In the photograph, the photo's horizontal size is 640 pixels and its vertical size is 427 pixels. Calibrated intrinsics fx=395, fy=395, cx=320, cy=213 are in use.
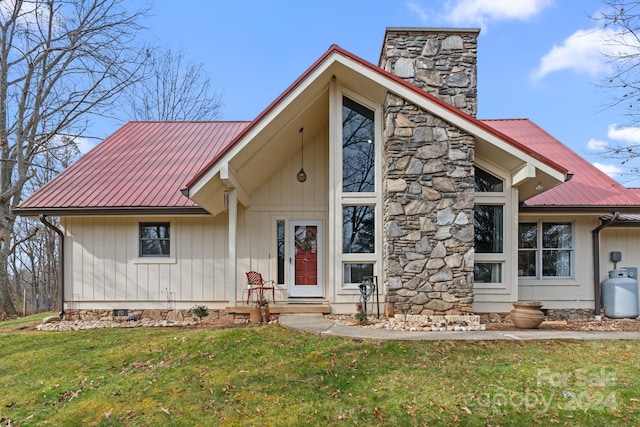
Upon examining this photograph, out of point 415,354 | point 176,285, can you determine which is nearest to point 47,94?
point 176,285

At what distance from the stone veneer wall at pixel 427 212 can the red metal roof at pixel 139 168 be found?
10.8 feet

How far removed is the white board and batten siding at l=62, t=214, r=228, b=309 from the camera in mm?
8953

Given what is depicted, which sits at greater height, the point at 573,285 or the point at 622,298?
the point at 573,285

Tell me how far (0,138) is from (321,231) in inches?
463

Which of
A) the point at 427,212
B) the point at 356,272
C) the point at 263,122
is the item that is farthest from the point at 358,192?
the point at 263,122

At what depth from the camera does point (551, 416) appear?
3879mm

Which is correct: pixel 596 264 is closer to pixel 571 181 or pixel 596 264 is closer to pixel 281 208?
pixel 571 181

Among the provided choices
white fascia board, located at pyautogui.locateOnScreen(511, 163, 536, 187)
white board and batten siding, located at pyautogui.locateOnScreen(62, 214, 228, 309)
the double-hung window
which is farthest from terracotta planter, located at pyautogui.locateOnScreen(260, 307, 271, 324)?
the double-hung window

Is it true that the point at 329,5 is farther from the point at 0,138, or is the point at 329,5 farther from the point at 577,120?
the point at 0,138

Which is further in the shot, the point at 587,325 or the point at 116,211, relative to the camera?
the point at 116,211

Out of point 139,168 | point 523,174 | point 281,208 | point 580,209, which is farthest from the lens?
point 139,168

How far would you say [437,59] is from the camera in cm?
870

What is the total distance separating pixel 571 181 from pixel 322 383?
26.6 feet

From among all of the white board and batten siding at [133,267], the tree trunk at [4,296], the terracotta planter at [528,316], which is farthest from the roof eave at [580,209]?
the tree trunk at [4,296]
